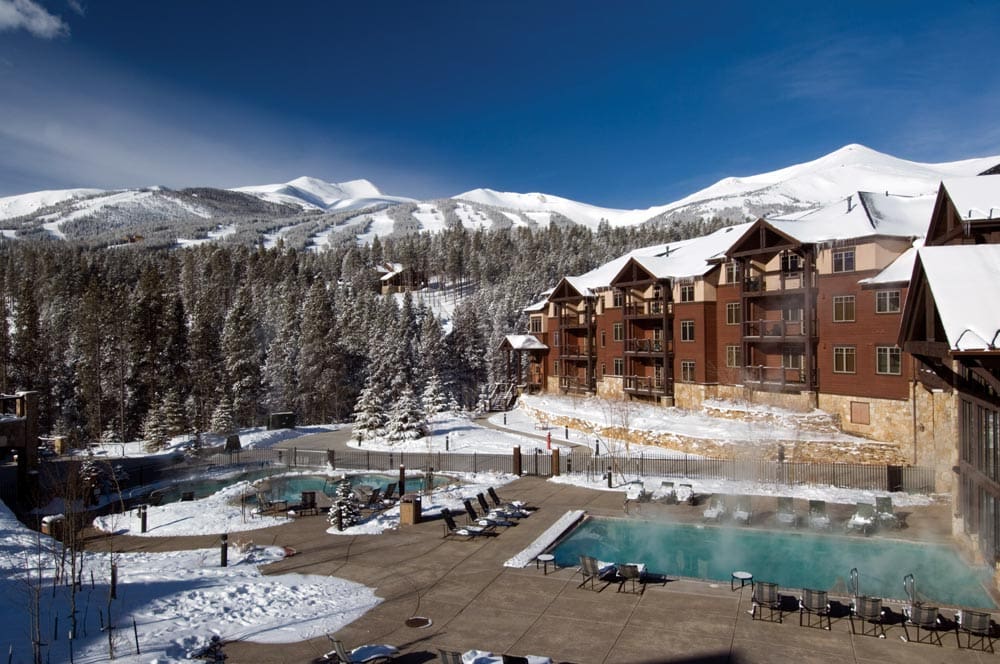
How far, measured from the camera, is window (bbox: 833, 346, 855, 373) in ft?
104

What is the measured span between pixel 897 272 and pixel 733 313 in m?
9.93

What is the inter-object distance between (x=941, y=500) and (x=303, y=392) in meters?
56.4

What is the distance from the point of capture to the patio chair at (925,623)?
455 inches

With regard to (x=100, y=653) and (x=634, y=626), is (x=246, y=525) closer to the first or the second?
(x=100, y=653)

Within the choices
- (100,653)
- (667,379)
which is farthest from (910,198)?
(100,653)

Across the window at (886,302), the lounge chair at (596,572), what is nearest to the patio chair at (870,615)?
the lounge chair at (596,572)

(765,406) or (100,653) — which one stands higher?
(765,406)

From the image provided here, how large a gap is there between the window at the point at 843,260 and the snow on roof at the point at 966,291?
19.8 meters

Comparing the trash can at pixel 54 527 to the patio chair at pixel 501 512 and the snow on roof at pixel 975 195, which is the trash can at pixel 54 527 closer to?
the patio chair at pixel 501 512

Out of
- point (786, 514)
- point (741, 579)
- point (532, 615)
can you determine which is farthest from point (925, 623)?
point (786, 514)

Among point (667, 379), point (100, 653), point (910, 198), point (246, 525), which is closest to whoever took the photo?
point (100, 653)

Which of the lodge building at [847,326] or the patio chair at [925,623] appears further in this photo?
the lodge building at [847,326]

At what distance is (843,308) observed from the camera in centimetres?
3200

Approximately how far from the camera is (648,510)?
2173 centimetres
